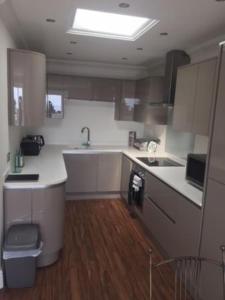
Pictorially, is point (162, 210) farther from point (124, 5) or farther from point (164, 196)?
point (124, 5)

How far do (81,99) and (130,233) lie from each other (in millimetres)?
2423

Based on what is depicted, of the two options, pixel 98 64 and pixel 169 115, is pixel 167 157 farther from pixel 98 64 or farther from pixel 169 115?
pixel 98 64

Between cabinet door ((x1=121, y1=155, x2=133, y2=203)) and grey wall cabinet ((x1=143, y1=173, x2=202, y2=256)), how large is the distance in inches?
31.3

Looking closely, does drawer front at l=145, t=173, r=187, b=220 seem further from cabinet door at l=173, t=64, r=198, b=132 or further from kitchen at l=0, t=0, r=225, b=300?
cabinet door at l=173, t=64, r=198, b=132

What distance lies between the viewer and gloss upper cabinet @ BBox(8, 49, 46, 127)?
8.32ft

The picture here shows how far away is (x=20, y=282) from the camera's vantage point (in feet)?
7.30

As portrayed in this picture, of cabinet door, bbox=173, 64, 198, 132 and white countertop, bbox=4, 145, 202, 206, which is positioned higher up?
cabinet door, bbox=173, 64, 198, 132

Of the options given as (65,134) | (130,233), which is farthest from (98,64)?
(130,233)

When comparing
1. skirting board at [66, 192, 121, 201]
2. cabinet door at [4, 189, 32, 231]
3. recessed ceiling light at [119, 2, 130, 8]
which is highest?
recessed ceiling light at [119, 2, 130, 8]

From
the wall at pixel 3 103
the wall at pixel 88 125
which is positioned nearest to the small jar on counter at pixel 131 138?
the wall at pixel 88 125

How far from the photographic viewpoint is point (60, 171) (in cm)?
285

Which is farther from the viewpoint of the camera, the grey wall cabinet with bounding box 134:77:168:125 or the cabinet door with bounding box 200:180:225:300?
the grey wall cabinet with bounding box 134:77:168:125

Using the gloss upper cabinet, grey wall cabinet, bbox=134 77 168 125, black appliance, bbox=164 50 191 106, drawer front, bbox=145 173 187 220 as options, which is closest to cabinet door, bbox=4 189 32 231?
the gloss upper cabinet

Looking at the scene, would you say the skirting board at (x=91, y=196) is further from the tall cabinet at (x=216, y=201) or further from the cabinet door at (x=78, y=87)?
the tall cabinet at (x=216, y=201)
